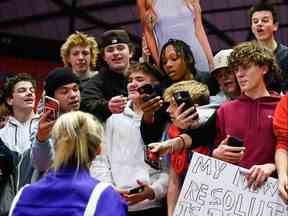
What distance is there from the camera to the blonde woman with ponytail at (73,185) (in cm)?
297

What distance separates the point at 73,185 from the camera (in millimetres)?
3004

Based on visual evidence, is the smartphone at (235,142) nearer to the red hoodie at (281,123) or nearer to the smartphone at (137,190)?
the red hoodie at (281,123)

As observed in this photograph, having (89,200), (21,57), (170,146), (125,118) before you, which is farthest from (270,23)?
(21,57)

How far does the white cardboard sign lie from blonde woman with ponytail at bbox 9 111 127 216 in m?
0.47

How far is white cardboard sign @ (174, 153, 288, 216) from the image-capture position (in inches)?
125

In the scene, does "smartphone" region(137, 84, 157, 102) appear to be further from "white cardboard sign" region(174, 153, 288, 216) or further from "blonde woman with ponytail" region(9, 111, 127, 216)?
"blonde woman with ponytail" region(9, 111, 127, 216)

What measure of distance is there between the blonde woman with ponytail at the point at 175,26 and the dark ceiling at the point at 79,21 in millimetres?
10148

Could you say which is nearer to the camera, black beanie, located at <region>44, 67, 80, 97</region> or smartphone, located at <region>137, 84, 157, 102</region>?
smartphone, located at <region>137, 84, 157, 102</region>

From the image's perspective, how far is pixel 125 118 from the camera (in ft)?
13.6

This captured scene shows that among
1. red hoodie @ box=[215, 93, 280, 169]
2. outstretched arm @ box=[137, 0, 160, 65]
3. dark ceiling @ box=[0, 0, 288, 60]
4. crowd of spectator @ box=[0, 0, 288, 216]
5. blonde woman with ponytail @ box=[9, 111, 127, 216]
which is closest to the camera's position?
blonde woman with ponytail @ box=[9, 111, 127, 216]

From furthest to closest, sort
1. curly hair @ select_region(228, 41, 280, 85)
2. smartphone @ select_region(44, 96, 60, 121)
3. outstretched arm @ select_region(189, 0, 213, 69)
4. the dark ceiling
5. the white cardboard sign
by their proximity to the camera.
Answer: the dark ceiling < outstretched arm @ select_region(189, 0, 213, 69) < smartphone @ select_region(44, 96, 60, 121) < curly hair @ select_region(228, 41, 280, 85) < the white cardboard sign

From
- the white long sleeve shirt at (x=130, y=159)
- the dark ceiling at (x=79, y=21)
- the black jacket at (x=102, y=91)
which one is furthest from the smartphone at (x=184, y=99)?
the dark ceiling at (x=79, y=21)

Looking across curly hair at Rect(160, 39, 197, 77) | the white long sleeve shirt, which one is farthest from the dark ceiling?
the white long sleeve shirt

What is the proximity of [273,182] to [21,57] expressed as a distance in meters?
12.3
